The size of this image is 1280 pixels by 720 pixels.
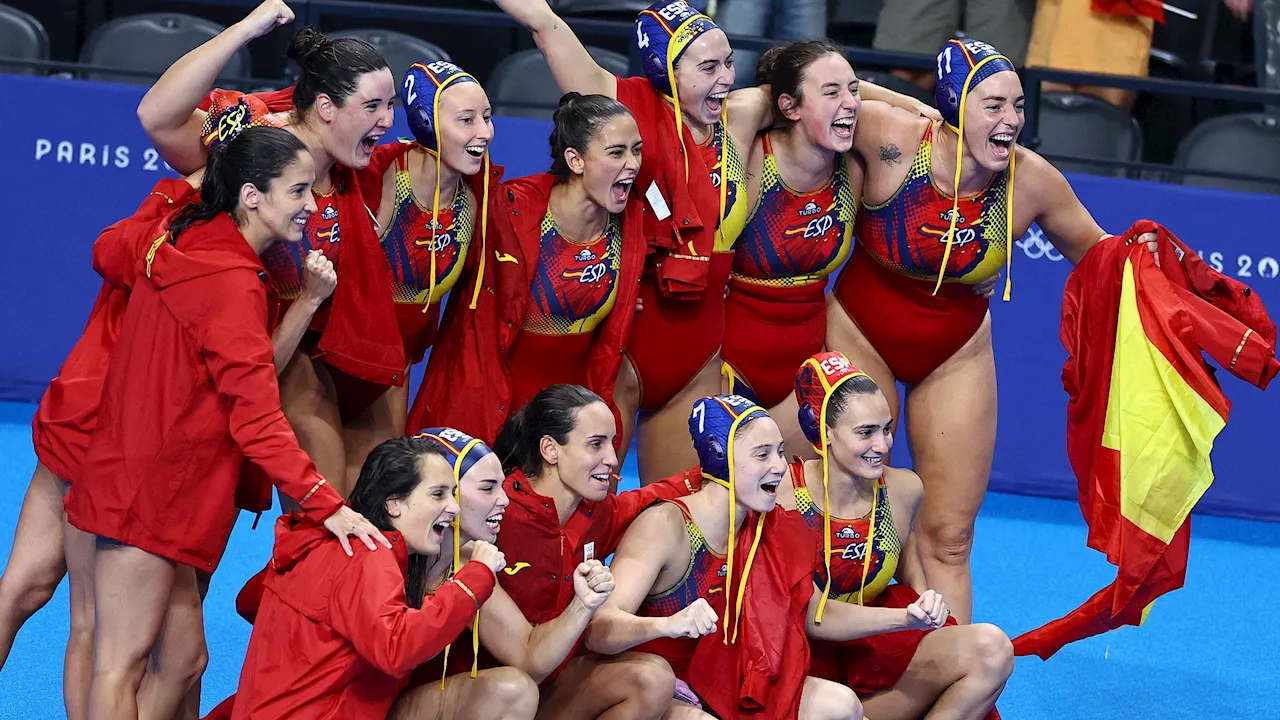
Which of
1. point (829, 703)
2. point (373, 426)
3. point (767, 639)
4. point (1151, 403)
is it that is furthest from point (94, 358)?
point (1151, 403)

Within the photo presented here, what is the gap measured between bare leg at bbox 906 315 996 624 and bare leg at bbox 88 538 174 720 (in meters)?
2.28

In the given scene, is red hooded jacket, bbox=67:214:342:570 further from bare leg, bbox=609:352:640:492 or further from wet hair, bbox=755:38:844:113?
wet hair, bbox=755:38:844:113

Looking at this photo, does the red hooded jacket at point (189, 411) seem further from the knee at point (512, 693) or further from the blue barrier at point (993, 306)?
the blue barrier at point (993, 306)

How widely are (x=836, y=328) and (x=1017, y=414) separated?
246 centimetres

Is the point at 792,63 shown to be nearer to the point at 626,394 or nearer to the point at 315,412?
the point at 626,394

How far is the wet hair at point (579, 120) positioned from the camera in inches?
182

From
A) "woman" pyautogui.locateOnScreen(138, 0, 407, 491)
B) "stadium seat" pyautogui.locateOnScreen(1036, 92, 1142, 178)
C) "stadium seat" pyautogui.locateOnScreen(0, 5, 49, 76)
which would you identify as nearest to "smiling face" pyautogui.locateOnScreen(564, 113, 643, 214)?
"woman" pyautogui.locateOnScreen(138, 0, 407, 491)

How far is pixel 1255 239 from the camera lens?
712cm

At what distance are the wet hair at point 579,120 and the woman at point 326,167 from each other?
517 millimetres

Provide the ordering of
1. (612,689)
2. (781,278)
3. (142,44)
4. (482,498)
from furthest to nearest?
(142,44)
(781,278)
(612,689)
(482,498)

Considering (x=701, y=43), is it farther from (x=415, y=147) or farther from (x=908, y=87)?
(x=908, y=87)

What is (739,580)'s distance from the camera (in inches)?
175

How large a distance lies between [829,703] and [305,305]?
167cm

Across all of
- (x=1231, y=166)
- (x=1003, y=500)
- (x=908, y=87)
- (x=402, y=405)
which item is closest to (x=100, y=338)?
(x=402, y=405)
